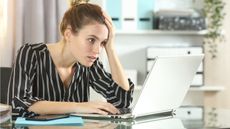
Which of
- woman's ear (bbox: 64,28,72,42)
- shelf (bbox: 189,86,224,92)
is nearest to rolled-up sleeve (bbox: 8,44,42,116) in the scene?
woman's ear (bbox: 64,28,72,42)

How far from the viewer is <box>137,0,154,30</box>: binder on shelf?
2.88 m

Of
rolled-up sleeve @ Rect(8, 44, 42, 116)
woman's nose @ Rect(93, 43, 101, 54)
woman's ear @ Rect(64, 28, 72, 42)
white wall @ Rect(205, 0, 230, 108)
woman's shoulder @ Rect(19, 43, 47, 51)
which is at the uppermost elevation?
woman's ear @ Rect(64, 28, 72, 42)

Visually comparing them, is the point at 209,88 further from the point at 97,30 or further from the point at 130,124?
the point at 130,124

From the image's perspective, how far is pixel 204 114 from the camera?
1440 mm

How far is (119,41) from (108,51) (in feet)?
4.48

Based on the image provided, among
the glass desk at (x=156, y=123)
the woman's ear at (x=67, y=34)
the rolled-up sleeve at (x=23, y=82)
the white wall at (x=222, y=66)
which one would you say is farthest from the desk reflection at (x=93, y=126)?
the white wall at (x=222, y=66)

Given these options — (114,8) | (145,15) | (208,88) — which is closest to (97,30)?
(114,8)

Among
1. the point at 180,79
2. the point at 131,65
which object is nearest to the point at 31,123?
the point at 180,79

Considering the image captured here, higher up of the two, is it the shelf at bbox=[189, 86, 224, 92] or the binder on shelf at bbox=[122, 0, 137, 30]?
the binder on shelf at bbox=[122, 0, 137, 30]

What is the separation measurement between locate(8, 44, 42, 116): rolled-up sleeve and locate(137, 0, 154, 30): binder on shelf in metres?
1.38

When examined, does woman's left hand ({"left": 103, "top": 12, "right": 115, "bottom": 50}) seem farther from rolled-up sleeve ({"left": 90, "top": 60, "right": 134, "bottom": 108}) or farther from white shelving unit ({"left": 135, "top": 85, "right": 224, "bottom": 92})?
white shelving unit ({"left": 135, "top": 85, "right": 224, "bottom": 92})

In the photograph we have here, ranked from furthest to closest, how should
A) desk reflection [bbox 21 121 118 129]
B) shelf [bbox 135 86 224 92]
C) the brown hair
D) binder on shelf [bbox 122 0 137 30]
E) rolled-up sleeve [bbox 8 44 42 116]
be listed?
shelf [bbox 135 86 224 92], binder on shelf [bbox 122 0 137 30], the brown hair, rolled-up sleeve [bbox 8 44 42 116], desk reflection [bbox 21 121 118 129]

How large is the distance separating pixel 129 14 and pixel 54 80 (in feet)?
4.30

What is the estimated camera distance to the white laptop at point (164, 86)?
4.04 feet
